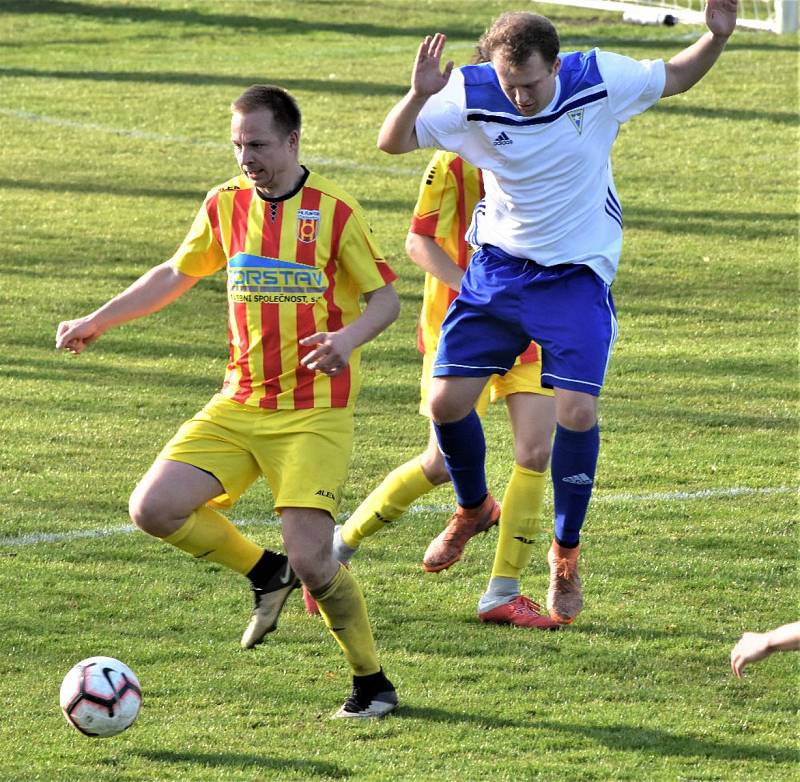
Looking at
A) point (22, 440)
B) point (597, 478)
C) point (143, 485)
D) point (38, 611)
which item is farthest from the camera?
point (22, 440)

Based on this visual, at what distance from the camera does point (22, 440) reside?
841 centimetres

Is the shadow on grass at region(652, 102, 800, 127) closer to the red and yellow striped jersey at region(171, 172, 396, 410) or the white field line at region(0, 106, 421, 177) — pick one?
the white field line at region(0, 106, 421, 177)

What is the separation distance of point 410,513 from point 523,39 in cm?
272

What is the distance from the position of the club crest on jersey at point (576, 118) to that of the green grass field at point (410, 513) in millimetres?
1830

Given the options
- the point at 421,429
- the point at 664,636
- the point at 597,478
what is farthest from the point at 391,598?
the point at 421,429

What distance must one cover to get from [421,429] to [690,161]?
26.4 feet

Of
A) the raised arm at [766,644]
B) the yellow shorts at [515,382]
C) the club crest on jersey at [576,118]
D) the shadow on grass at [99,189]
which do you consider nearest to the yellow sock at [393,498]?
the yellow shorts at [515,382]

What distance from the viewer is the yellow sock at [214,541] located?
5336mm

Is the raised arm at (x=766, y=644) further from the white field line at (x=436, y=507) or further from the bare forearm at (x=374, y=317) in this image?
the white field line at (x=436, y=507)

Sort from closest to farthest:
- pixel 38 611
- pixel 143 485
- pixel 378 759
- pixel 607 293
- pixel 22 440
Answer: pixel 378 759, pixel 143 485, pixel 607 293, pixel 38 611, pixel 22 440

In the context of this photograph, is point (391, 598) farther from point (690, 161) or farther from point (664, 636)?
point (690, 161)

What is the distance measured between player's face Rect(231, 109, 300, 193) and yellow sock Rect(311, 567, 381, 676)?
1.30 meters

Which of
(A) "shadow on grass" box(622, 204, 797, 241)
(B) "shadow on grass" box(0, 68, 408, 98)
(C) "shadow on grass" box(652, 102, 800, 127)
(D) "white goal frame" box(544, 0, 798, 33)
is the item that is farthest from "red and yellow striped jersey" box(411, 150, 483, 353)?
(D) "white goal frame" box(544, 0, 798, 33)

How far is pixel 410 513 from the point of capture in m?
7.30
